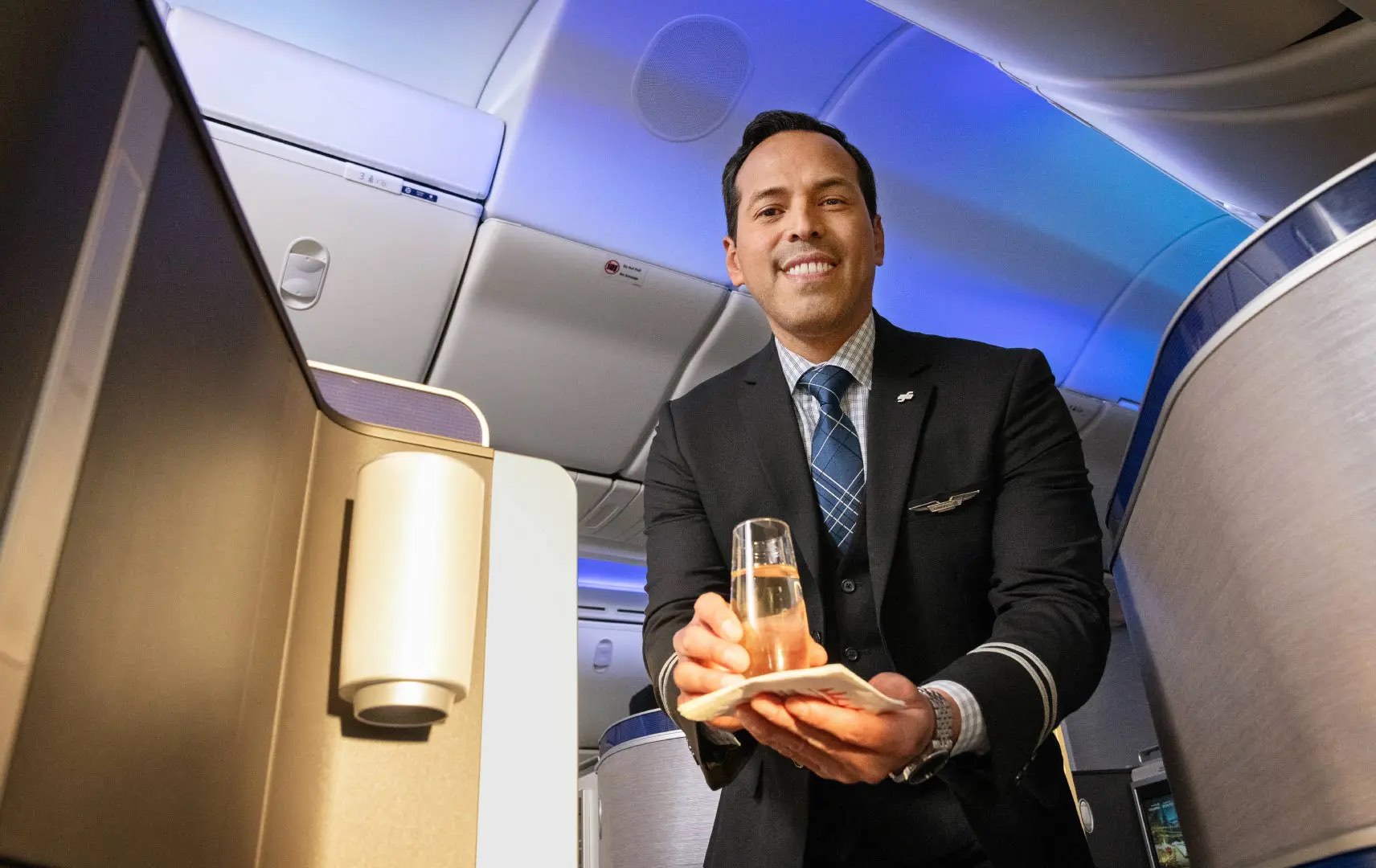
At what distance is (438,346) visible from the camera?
11.8 ft

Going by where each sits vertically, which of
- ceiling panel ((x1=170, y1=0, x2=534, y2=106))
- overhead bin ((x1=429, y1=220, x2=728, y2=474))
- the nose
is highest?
ceiling panel ((x1=170, y1=0, x2=534, y2=106))

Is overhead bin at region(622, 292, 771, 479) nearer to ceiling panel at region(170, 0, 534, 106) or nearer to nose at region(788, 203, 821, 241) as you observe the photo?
ceiling panel at region(170, 0, 534, 106)

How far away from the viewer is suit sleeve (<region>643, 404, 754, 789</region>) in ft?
3.63

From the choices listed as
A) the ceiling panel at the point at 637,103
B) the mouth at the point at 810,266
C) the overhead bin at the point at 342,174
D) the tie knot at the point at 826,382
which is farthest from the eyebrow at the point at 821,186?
the overhead bin at the point at 342,174

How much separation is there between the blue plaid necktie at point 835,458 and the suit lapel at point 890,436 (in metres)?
0.04

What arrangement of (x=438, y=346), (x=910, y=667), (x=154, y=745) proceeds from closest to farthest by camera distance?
(x=154, y=745) < (x=910, y=667) < (x=438, y=346)

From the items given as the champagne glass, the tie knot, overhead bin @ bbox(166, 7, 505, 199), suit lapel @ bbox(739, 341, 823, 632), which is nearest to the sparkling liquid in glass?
the champagne glass

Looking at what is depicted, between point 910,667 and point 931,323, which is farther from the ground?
point 931,323

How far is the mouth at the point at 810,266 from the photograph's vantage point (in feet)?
4.35

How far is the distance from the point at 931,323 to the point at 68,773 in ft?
12.8

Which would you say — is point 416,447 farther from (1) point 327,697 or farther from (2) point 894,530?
(2) point 894,530

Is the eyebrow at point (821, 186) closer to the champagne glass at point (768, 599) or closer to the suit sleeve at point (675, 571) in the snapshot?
the suit sleeve at point (675, 571)

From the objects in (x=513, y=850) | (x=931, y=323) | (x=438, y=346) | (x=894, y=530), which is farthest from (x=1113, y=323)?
(x=513, y=850)

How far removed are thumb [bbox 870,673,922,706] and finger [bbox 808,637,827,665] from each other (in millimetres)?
51
